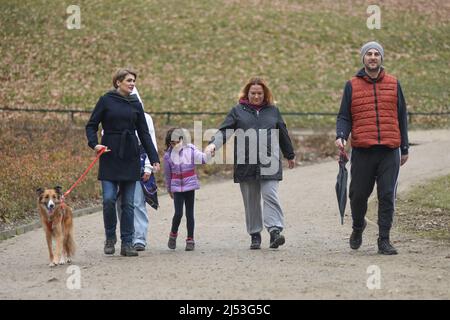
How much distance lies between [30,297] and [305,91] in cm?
3280

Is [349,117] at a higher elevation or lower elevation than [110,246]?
higher

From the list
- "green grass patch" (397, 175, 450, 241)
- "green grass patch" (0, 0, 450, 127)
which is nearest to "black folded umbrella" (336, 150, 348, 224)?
"green grass patch" (397, 175, 450, 241)

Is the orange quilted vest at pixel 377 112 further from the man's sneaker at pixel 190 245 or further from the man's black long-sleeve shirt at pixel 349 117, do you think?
the man's sneaker at pixel 190 245

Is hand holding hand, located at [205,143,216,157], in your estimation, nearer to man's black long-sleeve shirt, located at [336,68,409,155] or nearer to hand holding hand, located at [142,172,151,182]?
hand holding hand, located at [142,172,151,182]

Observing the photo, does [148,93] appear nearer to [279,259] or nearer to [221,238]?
[221,238]

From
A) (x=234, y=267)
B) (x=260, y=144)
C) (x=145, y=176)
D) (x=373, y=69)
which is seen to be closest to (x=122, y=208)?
(x=145, y=176)

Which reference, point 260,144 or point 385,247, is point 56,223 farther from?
point 385,247

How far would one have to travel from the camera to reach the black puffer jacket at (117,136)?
38.0 ft

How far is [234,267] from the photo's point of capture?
10438 millimetres

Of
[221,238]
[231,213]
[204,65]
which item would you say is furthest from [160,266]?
[204,65]

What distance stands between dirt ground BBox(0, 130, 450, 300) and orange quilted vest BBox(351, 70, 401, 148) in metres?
1.32

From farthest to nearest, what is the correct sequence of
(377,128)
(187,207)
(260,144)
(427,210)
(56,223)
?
(427,210) → (187,207) → (260,144) → (377,128) → (56,223)

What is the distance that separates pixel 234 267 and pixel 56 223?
2125 millimetres

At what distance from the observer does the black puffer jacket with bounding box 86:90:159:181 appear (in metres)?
11.6
